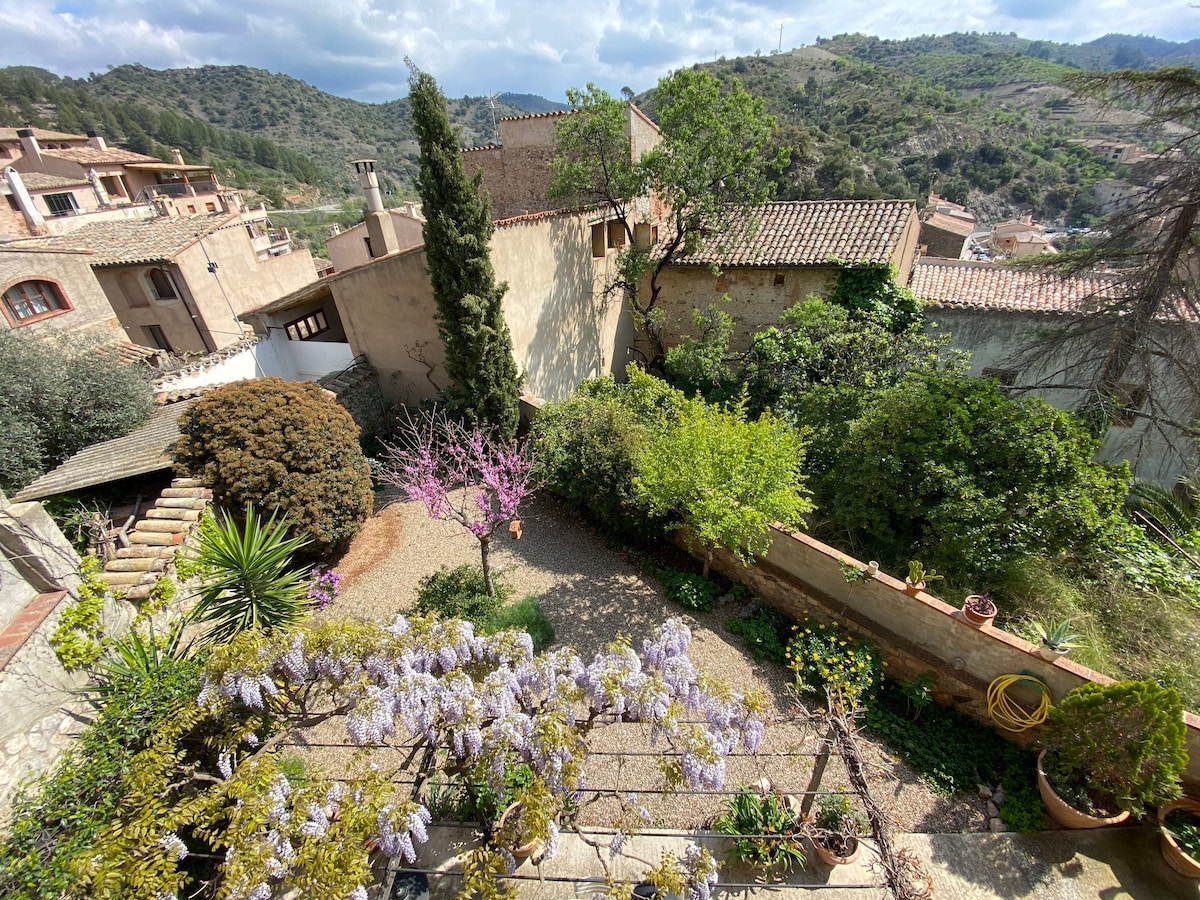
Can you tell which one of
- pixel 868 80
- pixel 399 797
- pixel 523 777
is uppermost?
pixel 868 80

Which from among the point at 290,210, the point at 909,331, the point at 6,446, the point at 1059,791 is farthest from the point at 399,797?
the point at 290,210

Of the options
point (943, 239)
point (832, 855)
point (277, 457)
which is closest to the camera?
point (832, 855)

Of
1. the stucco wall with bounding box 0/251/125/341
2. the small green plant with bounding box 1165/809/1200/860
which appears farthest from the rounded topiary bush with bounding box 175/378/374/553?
the small green plant with bounding box 1165/809/1200/860

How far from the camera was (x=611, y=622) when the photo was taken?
8.90 m

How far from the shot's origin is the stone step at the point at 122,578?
7.49 meters

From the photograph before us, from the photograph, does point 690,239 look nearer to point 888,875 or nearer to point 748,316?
point 748,316

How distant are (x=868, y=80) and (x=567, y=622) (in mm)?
105928

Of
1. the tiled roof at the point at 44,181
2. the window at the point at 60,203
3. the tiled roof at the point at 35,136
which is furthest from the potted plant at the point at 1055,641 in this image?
the tiled roof at the point at 35,136

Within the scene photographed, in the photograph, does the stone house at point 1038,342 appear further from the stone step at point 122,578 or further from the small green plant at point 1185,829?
the stone step at point 122,578

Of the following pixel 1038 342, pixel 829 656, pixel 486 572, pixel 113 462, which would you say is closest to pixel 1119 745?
pixel 829 656

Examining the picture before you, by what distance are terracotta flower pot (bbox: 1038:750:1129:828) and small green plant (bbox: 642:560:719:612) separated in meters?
4.67

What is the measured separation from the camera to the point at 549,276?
14117 millimetres

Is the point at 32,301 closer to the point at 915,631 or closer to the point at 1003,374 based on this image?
the point at 915,631

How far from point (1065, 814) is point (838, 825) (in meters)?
2.79
